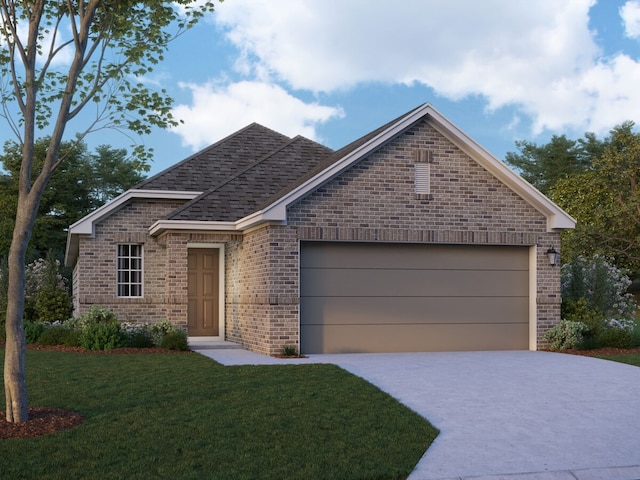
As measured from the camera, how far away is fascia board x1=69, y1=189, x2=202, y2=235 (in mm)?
19906

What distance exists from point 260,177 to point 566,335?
27.1ft

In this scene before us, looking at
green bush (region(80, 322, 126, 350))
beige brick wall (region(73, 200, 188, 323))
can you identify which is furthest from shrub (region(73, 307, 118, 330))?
beige brick wall (region(73, 200, 188, 323))

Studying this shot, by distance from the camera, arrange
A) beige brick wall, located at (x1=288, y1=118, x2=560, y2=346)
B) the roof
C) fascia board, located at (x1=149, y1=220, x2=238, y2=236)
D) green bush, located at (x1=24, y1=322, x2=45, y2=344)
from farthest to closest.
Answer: green bush, located at (x1=24, y1=322, x2=45, y2=344) < fascia board, located at (x1=149, y1=220, x2=238, y2=236) < the roof < beige brick wall, located at (x1=288, y1=118, x2=560, y2=346)

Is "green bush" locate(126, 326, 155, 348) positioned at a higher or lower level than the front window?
lower

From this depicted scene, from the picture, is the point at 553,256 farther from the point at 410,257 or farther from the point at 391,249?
the point at 391,249

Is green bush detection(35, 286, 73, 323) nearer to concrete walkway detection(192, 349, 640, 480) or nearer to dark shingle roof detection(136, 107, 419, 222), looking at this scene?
dark shingle roof detection(136, 107, 419, 222)

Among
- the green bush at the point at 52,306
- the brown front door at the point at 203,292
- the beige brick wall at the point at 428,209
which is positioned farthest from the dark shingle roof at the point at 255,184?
the green bush at the point at 52,306

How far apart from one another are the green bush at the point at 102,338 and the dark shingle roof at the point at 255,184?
9.31 ft

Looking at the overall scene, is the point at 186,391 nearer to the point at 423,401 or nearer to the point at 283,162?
the point at 423,401

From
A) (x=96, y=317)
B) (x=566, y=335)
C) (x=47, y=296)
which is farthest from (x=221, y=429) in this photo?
(x=47, y=296)

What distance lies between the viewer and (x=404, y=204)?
54.3 ft

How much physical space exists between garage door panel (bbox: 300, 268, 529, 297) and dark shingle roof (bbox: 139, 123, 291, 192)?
6.00 meters

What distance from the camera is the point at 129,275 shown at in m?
20.5

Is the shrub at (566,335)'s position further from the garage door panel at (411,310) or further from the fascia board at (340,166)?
the fascia board at (340,166)
